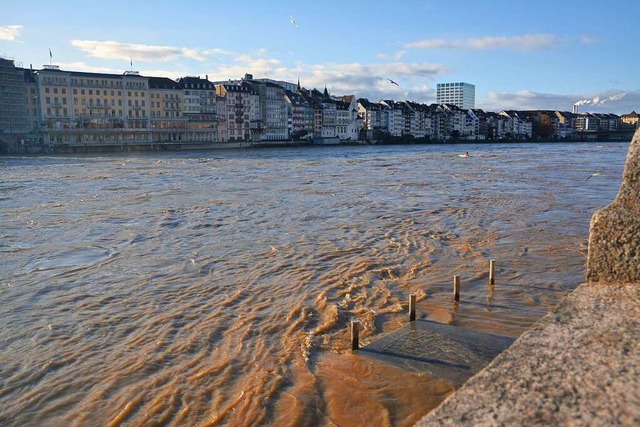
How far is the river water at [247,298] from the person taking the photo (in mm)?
6797

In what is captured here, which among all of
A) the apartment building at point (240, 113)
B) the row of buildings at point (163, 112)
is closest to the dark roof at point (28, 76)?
the row of buildings at point (163, 112)

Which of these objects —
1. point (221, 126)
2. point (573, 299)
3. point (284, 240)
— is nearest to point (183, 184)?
point (284, 240)

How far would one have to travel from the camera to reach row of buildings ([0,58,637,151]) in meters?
85.1

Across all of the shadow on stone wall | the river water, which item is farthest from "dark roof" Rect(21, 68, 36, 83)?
the shadow on stone wall

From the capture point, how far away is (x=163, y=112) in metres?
102

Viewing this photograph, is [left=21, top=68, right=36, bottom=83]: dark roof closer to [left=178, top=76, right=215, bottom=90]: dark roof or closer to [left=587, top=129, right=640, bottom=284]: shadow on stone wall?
[left=178, top=76, right=215, bottom=90]: dark roof

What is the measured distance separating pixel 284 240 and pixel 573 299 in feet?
45.0

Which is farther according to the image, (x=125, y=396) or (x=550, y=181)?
(x=550, y=181)

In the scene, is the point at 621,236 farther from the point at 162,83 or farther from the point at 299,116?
the point at 299,116

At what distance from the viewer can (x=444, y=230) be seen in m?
18.2

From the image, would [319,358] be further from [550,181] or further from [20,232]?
[550,181]

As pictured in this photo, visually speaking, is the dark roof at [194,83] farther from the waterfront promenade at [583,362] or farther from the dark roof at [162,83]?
the waterfront promenade at [583,362]

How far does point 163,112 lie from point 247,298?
96698mm

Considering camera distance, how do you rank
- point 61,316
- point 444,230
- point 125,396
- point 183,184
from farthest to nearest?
1. point 183,184
2. point 444,230
3. point 61,316
4. point 125,396
